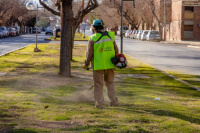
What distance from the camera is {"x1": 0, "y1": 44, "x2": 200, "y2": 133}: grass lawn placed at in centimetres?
611

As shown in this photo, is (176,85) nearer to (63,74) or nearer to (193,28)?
(63,74)

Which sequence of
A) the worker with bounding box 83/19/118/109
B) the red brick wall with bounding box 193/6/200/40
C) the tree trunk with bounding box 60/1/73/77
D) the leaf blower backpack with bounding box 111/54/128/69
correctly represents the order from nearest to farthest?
the leaf blower backpack with bounding box 111/54/128/69
the worker with bounding box 83/19/118/109
the tree trunk with bounding box 60/1/73/77
the red brick wall with bounding box 193/6/200/40

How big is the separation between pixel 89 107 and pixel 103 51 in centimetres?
116

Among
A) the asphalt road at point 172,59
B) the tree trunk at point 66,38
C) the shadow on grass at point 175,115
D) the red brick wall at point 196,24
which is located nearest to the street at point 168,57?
the asphalt road at point 172,59

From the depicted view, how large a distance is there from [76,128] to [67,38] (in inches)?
310

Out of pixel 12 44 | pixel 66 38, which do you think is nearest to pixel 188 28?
pixel 12 44

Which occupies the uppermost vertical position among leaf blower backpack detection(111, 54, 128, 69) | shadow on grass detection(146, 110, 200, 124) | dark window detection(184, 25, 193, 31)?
dark window detection(184, 25, 193, 31)

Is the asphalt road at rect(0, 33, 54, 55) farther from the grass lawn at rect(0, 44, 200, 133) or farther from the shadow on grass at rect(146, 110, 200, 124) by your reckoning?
the shadow on grass at rect(146, 110, 200, 124)

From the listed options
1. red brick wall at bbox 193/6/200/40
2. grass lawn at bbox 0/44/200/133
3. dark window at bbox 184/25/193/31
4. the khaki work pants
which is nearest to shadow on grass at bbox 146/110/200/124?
grass lawn at bbox 0/44/200/133

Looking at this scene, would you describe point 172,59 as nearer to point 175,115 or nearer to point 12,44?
point 175,115

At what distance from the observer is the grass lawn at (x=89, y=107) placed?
20.1ft

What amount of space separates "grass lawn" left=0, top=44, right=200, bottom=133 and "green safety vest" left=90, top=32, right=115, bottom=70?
2.71 ft

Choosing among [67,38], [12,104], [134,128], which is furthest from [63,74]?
[134,128]

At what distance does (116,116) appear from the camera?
6.89 meters
